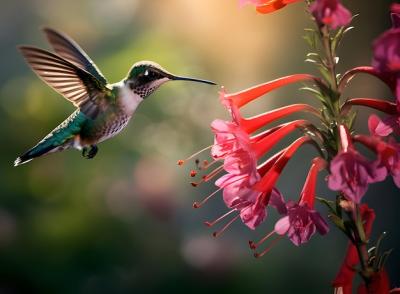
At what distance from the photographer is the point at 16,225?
240cm

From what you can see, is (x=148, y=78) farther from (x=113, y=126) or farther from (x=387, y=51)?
(x=387, y=51)

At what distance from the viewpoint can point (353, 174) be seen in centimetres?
81

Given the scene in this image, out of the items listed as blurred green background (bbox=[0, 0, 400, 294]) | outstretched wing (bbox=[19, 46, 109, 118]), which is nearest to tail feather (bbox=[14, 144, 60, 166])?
outstretched wing (bbox=[19, 46, 109, 118])

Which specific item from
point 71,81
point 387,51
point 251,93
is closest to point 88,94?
point 71,81

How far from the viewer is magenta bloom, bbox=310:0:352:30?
78 cm

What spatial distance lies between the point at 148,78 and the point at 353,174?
50cm

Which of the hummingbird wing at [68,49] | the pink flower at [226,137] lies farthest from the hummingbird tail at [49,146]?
the pink flower at [226,137]

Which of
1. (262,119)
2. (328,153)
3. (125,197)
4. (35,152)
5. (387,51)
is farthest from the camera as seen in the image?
(125,197)

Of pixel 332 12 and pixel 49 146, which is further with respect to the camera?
pixel 49 146

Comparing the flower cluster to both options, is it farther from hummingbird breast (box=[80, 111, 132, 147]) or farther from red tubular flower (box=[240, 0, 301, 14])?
hummingbird breast (box=[80, 111, 132, 147])

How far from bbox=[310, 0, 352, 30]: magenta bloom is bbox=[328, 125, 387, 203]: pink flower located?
0.17m

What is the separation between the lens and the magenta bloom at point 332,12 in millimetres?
781

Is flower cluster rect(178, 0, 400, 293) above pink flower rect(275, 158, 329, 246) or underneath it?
above

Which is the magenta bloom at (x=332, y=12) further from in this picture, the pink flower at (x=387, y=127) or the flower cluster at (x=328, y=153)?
the pink flower at (x=387, y=127)
